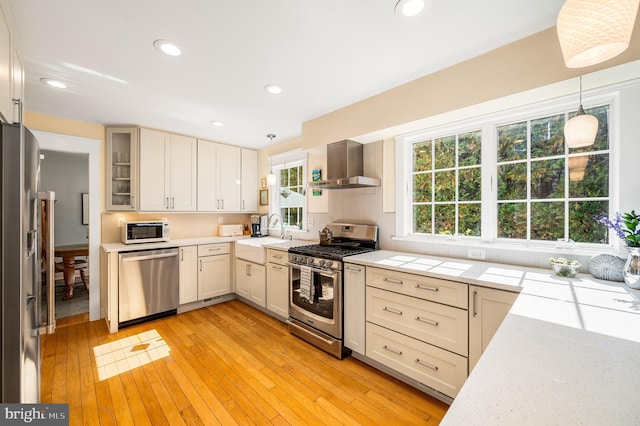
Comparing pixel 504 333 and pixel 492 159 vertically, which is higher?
pixel 492 159

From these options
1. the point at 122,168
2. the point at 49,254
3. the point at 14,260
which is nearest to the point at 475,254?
the point at 14,260

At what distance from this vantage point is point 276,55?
1896mm

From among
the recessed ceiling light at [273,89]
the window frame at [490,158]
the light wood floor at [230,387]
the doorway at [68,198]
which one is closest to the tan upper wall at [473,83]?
the window frame at [490,158]

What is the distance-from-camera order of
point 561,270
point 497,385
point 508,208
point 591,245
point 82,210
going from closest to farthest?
point 497,385 → point 561,270 → point 591,245 → point 508,208 → point 82,210

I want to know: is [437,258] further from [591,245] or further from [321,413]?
[321,413]

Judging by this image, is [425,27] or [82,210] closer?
[425,27]

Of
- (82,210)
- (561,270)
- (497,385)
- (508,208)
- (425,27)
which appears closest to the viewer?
(497,385)

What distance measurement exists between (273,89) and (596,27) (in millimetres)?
2131

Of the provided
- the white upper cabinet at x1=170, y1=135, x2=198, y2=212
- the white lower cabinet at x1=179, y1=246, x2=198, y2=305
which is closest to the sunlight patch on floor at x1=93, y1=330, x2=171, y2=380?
the white lower cabinet at x1=179, y1=246, x2=198, y2=305

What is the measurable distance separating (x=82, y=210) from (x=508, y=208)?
705 cm

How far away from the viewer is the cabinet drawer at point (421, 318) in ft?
5.85

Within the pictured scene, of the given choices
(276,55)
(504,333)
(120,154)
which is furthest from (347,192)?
(120,154)

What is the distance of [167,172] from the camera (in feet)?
12.0

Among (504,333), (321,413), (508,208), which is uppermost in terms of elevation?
(508,208)
